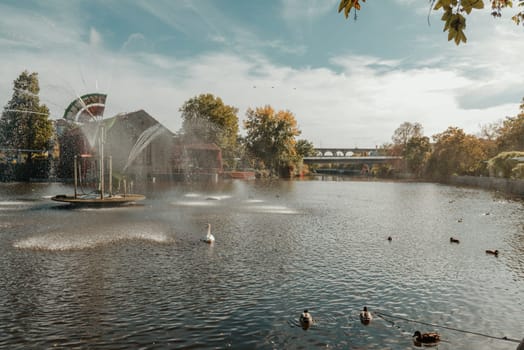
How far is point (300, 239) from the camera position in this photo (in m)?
24.8

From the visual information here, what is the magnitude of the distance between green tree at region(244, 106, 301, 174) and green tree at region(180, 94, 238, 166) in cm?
553

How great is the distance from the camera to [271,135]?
11794 cm

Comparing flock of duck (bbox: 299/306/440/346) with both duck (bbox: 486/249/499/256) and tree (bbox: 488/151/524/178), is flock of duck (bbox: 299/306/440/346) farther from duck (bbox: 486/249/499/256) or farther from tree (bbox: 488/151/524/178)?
tree (bbox: 488/151/524/178)

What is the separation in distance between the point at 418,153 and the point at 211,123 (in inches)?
2518

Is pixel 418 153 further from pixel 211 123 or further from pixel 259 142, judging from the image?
pixel 211 123

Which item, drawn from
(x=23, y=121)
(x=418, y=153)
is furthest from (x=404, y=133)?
(x=23, y=121)

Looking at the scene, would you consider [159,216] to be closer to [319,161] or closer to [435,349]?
[435,349]

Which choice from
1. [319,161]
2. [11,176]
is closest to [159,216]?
[11,176]

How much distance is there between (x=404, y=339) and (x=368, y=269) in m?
6.88

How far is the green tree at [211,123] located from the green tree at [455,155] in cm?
5864

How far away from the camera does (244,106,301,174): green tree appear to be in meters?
118

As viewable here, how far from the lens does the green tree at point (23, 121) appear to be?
294 feet

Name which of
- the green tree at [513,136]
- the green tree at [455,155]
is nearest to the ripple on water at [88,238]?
the green tree at [513,136]

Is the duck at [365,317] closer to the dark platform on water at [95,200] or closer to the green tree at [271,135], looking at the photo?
the dark platform on water at [95,200]
